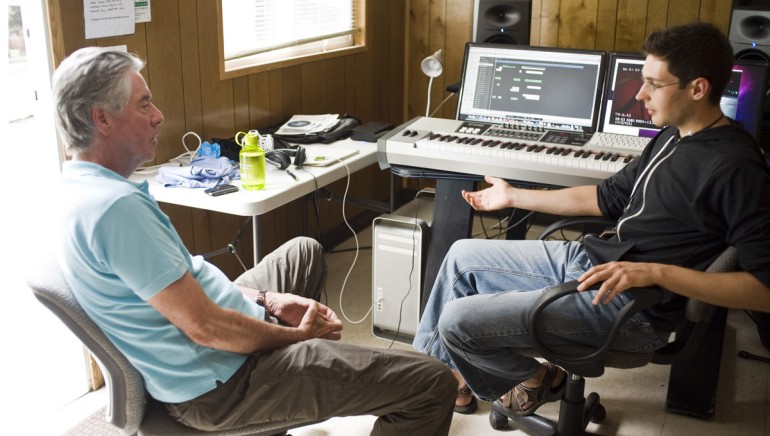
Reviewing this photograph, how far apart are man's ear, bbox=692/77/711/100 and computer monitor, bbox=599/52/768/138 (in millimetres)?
864

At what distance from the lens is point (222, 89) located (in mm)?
3020

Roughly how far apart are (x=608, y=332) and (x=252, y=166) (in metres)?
1.22

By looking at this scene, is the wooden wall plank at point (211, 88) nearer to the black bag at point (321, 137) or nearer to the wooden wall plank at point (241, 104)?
the wooden wall plank at point (241, 104)

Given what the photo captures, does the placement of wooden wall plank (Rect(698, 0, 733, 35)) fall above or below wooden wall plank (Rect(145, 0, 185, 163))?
above

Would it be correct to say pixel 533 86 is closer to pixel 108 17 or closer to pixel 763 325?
pixel 763 325

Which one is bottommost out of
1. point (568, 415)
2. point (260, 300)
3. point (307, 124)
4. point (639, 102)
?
point (568, 415)

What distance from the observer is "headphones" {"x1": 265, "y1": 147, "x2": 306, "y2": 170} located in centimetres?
271

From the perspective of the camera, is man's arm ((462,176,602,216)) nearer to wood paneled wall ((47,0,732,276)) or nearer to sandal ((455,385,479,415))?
sandal ((455,385,479,415))

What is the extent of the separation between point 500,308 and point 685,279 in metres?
0.46

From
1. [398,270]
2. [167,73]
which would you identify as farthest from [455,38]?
[167,73]

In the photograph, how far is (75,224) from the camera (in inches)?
57.7

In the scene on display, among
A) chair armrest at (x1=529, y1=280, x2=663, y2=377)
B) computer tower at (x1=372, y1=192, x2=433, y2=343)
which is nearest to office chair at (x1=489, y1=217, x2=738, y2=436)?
chair armrest at (x1=529, y1=280, x2=663, y2=377)

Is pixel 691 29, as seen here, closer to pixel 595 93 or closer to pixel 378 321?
pixel 595 93

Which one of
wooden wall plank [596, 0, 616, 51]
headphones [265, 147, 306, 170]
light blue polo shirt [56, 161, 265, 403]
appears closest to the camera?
light blue polo shirt [56, 161, 265, 403]
